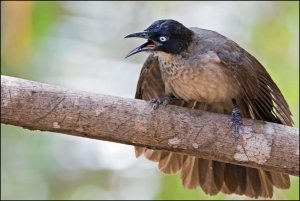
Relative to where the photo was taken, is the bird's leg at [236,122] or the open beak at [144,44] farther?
the open beak at [144,44]

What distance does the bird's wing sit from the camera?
16.1ft

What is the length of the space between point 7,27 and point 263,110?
2.36m

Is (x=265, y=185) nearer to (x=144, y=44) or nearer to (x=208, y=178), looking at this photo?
(x=208, y=178)

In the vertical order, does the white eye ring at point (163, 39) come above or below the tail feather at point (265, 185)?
above

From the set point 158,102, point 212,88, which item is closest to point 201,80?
point 212,88

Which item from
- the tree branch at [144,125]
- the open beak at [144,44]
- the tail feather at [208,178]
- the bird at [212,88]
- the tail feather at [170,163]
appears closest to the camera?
the tree branch at [144,125]

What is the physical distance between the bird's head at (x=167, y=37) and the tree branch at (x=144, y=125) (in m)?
0.63

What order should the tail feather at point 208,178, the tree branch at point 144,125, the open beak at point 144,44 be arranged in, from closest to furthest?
1. the tree branch at point 144,125
2. the open beak at point 144,44
3. the tail feather at point 208,178

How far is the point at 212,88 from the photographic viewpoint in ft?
16.8

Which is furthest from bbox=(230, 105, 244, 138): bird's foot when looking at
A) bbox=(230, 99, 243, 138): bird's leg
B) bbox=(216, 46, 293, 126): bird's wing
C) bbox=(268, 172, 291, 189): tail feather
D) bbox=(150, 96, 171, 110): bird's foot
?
bbox=(268, 172, 291, 189): tail feather

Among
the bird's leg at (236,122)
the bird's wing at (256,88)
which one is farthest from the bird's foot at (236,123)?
the bird's wing at (256,88)

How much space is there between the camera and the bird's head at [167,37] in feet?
16.5

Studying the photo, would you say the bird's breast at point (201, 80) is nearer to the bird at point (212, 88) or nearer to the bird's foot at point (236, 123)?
the bird at point (212, 88)

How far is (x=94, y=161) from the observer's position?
795cm
